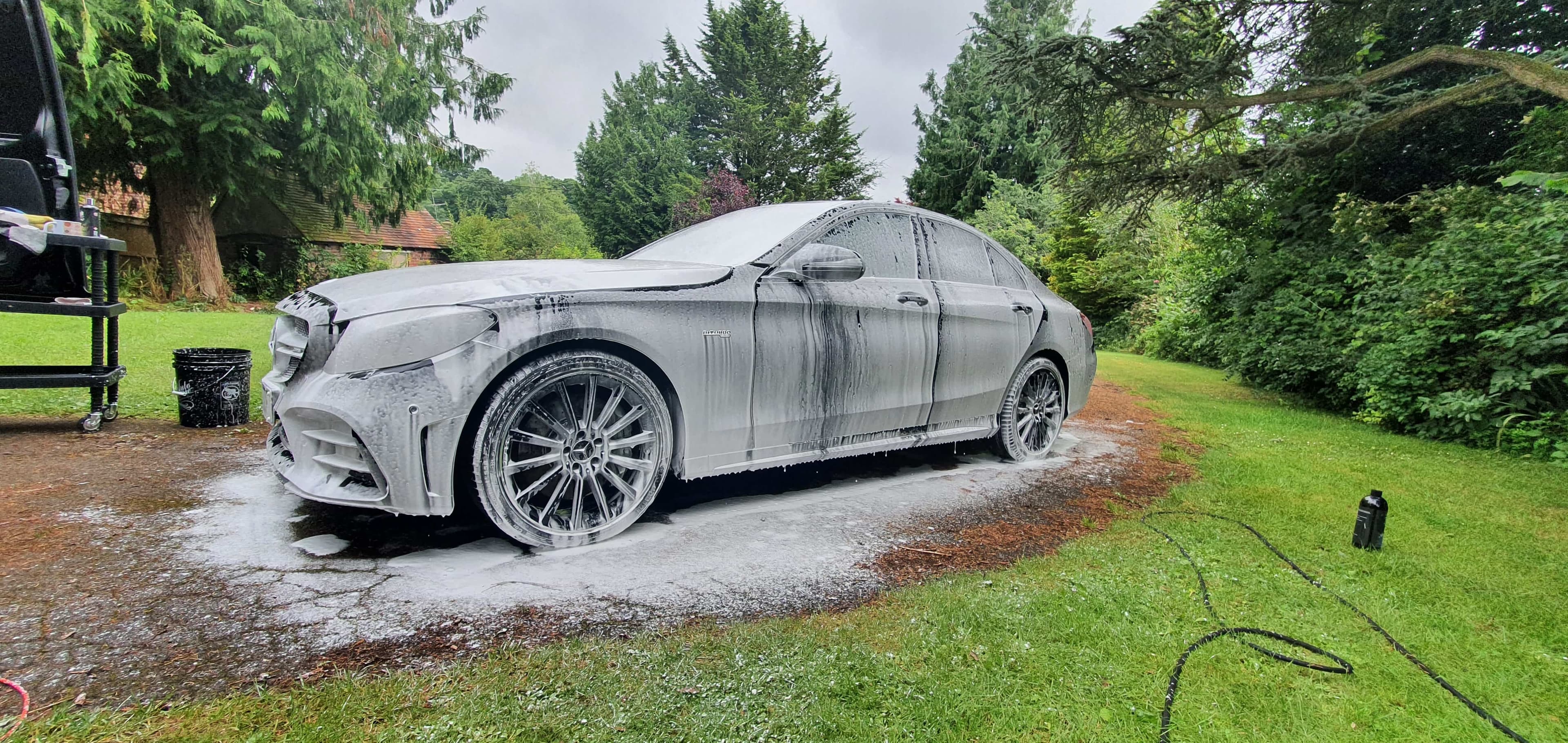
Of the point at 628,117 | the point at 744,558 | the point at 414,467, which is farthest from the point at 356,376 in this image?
the point at 628,117

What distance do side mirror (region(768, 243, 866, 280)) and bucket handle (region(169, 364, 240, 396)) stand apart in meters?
3.91

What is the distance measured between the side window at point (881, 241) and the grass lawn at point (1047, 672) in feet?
5.84

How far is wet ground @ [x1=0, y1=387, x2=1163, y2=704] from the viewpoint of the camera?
2082 millimetres

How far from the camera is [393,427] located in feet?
8.45

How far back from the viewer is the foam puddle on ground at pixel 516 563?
242 centimetres

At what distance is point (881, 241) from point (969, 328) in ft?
2.69

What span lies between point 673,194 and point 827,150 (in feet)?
26.8

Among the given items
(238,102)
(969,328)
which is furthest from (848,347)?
(238,102)

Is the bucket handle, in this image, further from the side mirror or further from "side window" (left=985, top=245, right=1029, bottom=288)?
"side window" (left=985, top=245, right=1029, bottom=288)

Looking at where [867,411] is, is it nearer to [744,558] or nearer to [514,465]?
[744,558]

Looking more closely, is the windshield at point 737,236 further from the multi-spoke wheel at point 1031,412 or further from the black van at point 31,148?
the black van at point 31,148

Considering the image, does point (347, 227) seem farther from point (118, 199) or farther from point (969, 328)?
point (969, 328)

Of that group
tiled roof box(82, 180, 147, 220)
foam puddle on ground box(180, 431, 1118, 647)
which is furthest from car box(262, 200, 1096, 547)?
tiled roof box(82, 180, 147, 220)

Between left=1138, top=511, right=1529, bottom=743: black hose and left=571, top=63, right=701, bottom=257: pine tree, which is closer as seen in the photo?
left=1138, top=511, right=1529, bottom=743: black hose
